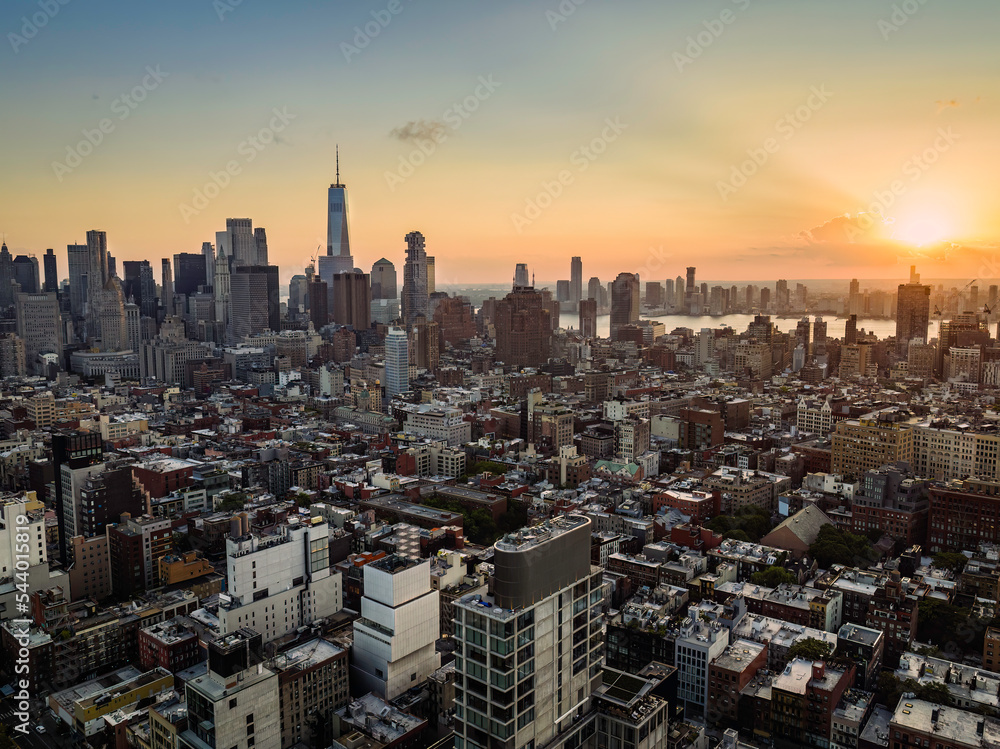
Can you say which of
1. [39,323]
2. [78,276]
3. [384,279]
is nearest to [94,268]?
[78,276]

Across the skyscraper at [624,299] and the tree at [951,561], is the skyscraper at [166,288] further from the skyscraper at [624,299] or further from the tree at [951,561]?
the tree at [951,561]

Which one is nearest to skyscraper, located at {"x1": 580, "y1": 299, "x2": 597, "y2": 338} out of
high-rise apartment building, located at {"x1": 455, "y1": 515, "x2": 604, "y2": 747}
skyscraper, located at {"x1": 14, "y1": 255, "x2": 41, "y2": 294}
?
skyscraper, located at {"x1": 14, "y1": 255, "x2": 41, "y2": 294}

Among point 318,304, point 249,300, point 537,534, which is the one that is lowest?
point 537,534

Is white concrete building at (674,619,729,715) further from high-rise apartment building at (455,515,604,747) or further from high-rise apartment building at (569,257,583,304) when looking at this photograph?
high-rise apartment building at (569,257,583,304)

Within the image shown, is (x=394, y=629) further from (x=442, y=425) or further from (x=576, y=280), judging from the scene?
(x=576, y=280)

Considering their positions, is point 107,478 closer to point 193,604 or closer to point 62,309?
point 193,604

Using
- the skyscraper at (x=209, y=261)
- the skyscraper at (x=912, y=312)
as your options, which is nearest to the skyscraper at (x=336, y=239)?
the skyscraper at (x=209, y=261)
